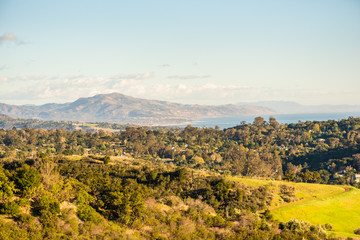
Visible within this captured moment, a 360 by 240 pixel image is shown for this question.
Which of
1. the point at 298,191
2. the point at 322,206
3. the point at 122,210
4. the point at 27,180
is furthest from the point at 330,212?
the point at 27,180

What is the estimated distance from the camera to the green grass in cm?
4332

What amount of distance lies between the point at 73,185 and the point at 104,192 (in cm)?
435

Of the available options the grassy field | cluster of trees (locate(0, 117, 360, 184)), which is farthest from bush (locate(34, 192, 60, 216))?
cluster of trees (locate(0, 117, 360, 184))

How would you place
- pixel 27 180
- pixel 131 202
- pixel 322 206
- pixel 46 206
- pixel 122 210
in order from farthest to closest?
1. pixel 322 206
2. pixel 131 202
3. pixel 122 210
4. pixel 27 180
5. pixel 46 206

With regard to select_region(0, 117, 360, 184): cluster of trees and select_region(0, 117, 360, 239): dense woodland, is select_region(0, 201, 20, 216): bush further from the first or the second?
select_region(0, 117, 360, 184): cluster of trees

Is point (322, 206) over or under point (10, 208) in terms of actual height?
under

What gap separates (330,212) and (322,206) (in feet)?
7.01

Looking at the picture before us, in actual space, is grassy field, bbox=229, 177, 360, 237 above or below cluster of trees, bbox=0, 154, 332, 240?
below

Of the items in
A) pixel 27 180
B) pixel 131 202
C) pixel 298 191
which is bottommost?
pixel 298 191

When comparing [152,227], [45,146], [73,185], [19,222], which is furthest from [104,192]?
[45,146]

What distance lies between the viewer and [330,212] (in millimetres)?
47312

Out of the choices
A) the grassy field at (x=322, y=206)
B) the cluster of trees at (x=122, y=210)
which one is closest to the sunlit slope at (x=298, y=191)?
the grassy field at (x=322, y=206)

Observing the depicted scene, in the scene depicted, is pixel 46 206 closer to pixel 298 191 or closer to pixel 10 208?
pixel 10 208

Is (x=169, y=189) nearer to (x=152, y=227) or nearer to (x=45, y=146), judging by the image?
(x=152, y=227)
